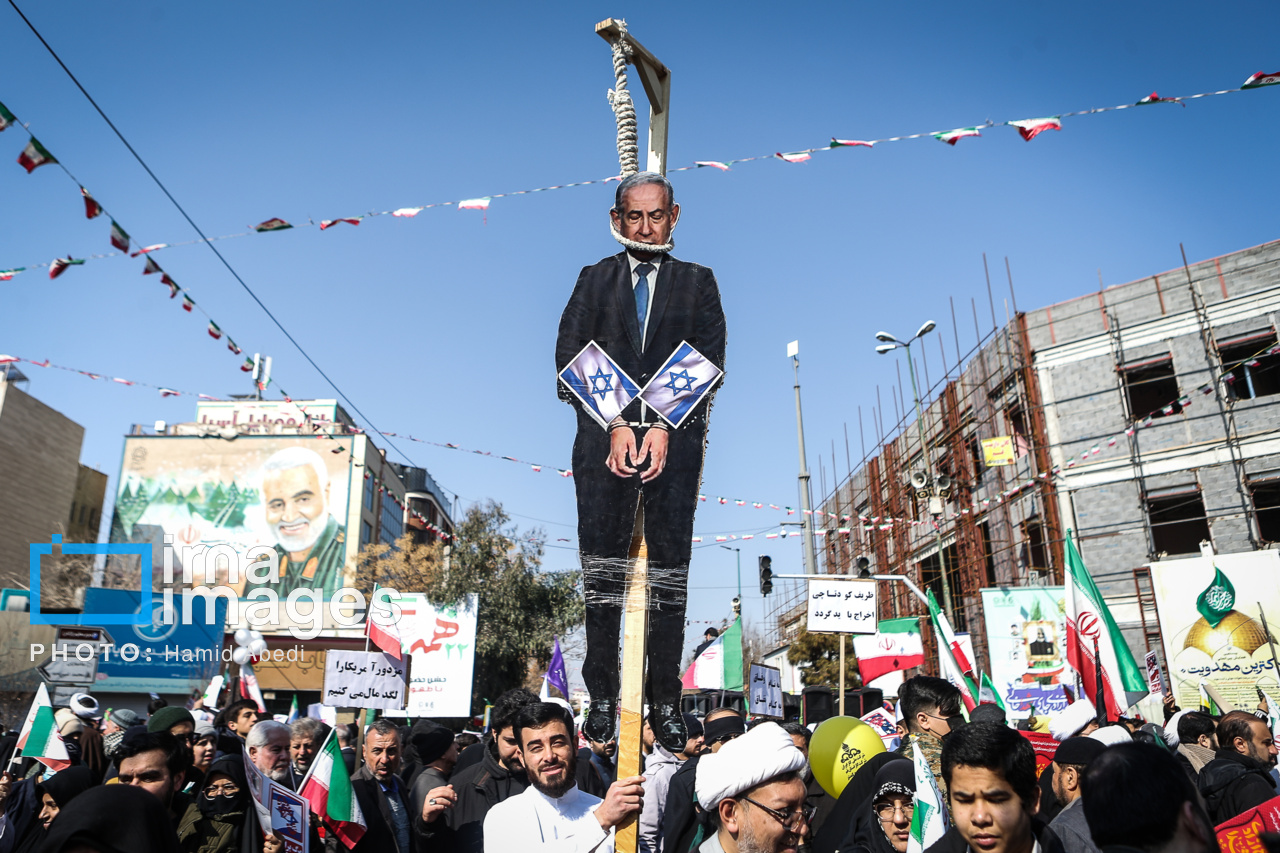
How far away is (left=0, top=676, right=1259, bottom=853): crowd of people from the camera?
2.79 m

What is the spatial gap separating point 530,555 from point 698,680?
15258 millimetres

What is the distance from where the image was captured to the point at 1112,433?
21.2m

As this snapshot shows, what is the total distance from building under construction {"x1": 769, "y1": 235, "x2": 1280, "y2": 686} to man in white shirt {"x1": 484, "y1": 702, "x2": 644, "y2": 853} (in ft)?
54.6

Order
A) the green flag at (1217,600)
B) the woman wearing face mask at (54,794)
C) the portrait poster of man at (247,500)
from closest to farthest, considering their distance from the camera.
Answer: the woman wearing face mask at (54,794) → the green flag at (1217,600) → the portrait poster of man at (247,500)

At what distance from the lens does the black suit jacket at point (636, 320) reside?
448 centimetres

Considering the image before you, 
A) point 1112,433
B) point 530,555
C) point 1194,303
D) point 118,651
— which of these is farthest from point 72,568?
point 1194,303

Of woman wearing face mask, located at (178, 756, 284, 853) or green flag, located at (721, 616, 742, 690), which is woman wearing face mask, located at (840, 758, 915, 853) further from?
green flag, located at (721, 616, 742, 690)

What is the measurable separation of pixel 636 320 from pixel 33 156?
22.0 feet

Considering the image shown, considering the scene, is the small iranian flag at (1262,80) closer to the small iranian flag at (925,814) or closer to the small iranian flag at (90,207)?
the small iranian flag at (925,814)

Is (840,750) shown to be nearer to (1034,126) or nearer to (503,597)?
(1034,126)

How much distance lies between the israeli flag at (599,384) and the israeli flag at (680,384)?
0.34 ft

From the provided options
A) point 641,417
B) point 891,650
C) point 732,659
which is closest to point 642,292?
point 641,417

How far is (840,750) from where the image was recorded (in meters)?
4.58

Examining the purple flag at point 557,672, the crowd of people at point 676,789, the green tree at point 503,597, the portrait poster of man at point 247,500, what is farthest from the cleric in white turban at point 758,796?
the portrait poster of man at point 247,500
